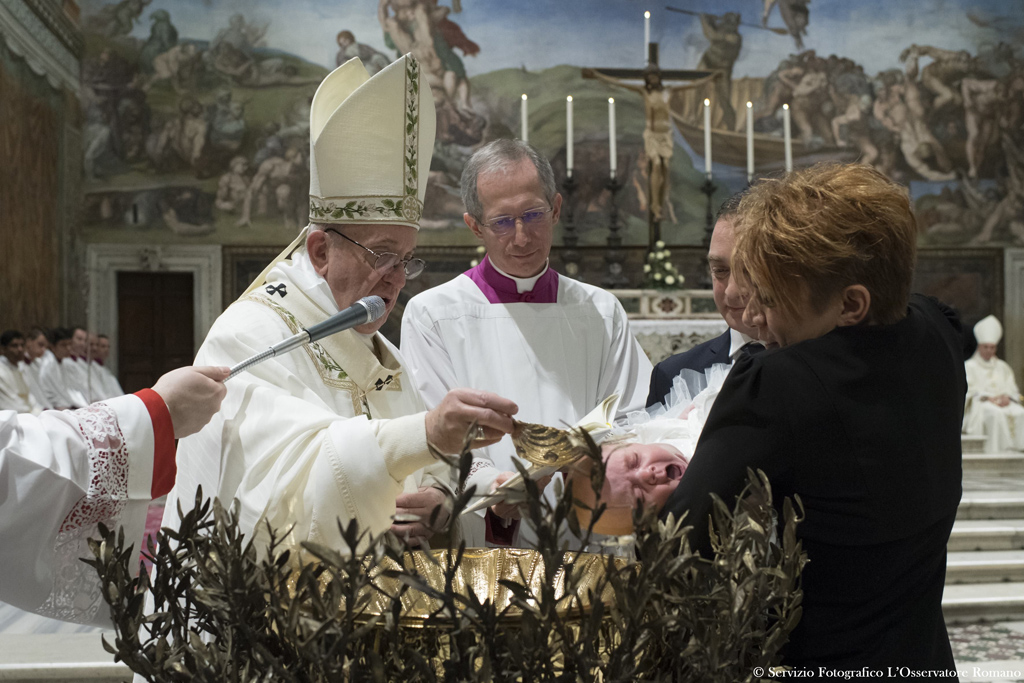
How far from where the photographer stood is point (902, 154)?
14875 mm

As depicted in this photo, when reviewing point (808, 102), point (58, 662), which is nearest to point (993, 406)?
point (808, 102)

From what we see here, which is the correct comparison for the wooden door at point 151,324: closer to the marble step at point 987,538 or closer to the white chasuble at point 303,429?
the marble step at point 987,538

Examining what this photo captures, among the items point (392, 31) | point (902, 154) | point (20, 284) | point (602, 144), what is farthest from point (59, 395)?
point (902, 154)

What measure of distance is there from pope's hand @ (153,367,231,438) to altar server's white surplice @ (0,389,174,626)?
0.8 inches

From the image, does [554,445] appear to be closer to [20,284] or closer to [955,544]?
[955,544]

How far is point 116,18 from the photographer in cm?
1373

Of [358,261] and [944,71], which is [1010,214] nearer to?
[944,71]

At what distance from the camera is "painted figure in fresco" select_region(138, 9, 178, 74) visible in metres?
13.8

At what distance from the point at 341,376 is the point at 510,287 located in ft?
3.98

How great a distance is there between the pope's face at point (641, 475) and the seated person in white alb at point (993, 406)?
10.3 m

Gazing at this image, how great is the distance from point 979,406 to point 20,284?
1223cm

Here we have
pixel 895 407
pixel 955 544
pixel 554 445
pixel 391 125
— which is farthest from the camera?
pixel 955 544

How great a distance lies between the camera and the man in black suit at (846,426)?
122 centimetres

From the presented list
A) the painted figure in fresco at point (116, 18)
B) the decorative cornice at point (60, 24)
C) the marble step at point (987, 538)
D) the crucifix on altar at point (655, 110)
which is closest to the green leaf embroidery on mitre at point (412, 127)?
the marble step at point (987, 538)
